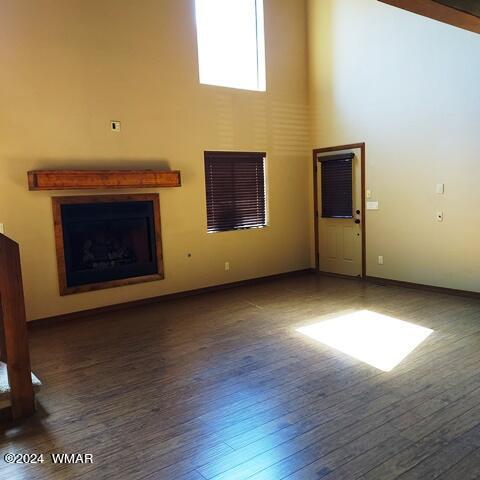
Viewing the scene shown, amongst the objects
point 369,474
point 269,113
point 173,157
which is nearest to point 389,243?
point 269,113

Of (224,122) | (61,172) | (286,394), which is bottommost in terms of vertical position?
(286,394)

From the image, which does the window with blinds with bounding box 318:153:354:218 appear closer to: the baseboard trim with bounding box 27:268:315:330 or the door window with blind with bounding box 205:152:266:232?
the door window with blind with bounding box 205:152:266:232

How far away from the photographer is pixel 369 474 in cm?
211

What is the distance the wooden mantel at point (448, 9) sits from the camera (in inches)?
120

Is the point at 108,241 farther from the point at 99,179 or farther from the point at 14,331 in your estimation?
the point at 14,331

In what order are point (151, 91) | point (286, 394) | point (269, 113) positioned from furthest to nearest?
point (269, 113) < point (151, 91) < point (286, 394)

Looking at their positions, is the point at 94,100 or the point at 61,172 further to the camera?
the point at 94,100

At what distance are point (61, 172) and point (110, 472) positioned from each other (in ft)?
11.2

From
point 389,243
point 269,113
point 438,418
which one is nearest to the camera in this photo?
point 438,418

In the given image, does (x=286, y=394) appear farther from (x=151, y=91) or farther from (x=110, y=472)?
(x=151, y=91)

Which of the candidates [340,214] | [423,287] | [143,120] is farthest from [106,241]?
[423,287]

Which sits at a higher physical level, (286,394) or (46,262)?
(46,262)

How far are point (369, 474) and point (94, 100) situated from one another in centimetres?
481

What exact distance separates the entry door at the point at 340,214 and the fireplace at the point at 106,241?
114 inches
